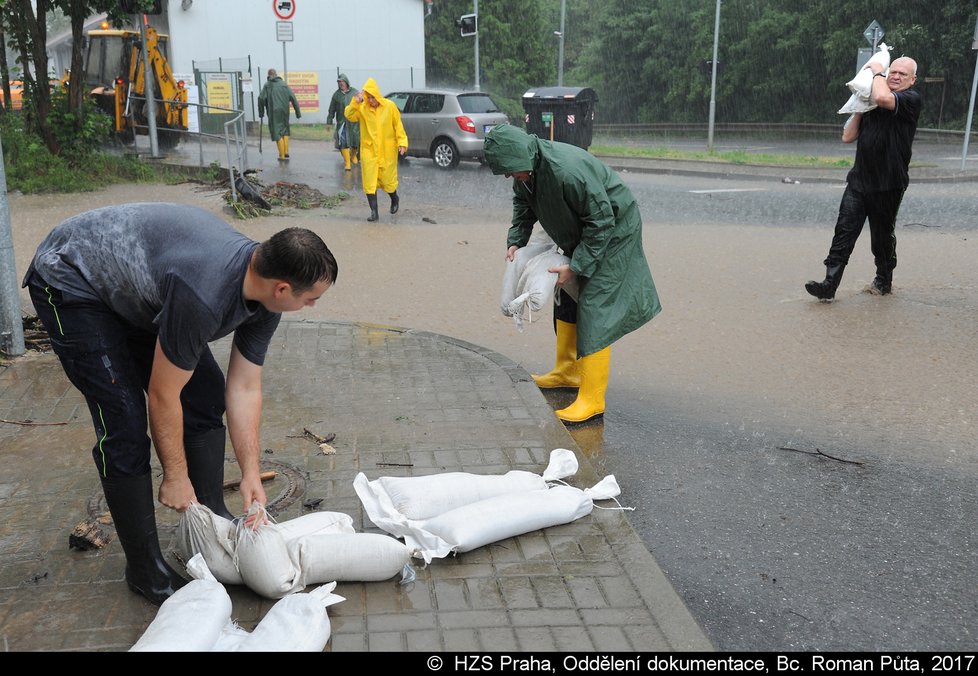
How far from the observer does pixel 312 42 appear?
3438 centimetres

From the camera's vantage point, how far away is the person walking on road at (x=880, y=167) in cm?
772

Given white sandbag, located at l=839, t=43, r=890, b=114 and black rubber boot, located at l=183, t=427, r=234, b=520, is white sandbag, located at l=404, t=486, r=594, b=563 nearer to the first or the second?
black rubber boot, located at l=183, t=427, r=234, b=520

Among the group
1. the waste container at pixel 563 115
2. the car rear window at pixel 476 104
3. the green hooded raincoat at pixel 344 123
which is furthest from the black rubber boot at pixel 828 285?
the waste container at pixel 563 115

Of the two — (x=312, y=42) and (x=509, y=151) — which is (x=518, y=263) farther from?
(x=312, y=42)

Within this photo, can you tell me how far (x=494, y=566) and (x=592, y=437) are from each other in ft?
5.79

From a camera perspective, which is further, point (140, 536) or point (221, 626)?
point (140, 536)

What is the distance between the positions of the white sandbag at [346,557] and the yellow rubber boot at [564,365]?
106 inches

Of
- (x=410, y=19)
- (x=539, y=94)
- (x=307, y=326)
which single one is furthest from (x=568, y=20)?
(x=307, y=326)

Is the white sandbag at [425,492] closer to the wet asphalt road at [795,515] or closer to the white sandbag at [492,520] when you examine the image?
the white sandbag at [492,520]

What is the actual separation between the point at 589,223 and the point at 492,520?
1.99 m

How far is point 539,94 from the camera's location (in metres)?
22.4

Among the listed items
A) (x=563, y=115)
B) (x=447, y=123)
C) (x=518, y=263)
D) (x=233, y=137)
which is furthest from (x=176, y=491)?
(x=563, y=115)

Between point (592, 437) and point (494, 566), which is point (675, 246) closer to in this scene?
point (592, 437)

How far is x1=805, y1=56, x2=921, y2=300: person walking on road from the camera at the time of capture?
7719 millimetres
